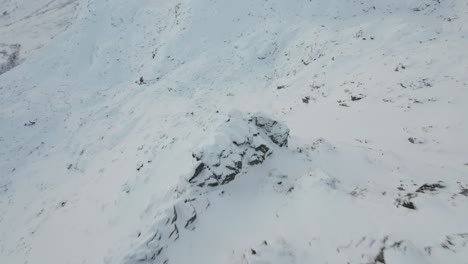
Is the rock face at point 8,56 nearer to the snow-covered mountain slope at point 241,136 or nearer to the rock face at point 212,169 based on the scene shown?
the snow-covered mountain slope at point 241,136

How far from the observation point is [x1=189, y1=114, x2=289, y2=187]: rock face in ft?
31.7

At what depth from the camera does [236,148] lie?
10.3m

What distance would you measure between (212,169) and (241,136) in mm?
1631

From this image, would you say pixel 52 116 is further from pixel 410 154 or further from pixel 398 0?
pixel 398 0

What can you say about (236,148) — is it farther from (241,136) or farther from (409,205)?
(409,205)

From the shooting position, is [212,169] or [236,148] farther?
[236,148]

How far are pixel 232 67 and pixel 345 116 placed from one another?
10838 mm

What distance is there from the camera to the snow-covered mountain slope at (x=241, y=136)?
25.6 feet

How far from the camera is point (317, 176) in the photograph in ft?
30.8

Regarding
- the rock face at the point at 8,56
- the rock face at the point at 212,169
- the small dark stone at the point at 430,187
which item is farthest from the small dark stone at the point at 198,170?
the rock face at the point at 8,56

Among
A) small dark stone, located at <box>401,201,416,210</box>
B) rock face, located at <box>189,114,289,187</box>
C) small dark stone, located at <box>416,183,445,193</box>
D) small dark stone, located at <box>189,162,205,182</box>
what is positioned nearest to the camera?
small dark stone, located at <box>401,201,416,210</box>

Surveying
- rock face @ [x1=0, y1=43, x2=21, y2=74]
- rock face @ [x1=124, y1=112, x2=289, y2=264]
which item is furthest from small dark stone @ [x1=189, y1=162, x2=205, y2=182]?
rock face @ [x1=0, y1=43, x2=21, y2=74]

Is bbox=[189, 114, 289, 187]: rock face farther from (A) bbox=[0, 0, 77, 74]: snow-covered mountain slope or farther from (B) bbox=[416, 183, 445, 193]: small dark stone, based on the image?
(A) bbox=[0, 0, 77, 74]: snow-covered mountain slope

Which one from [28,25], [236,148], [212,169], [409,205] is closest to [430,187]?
[409,205]
